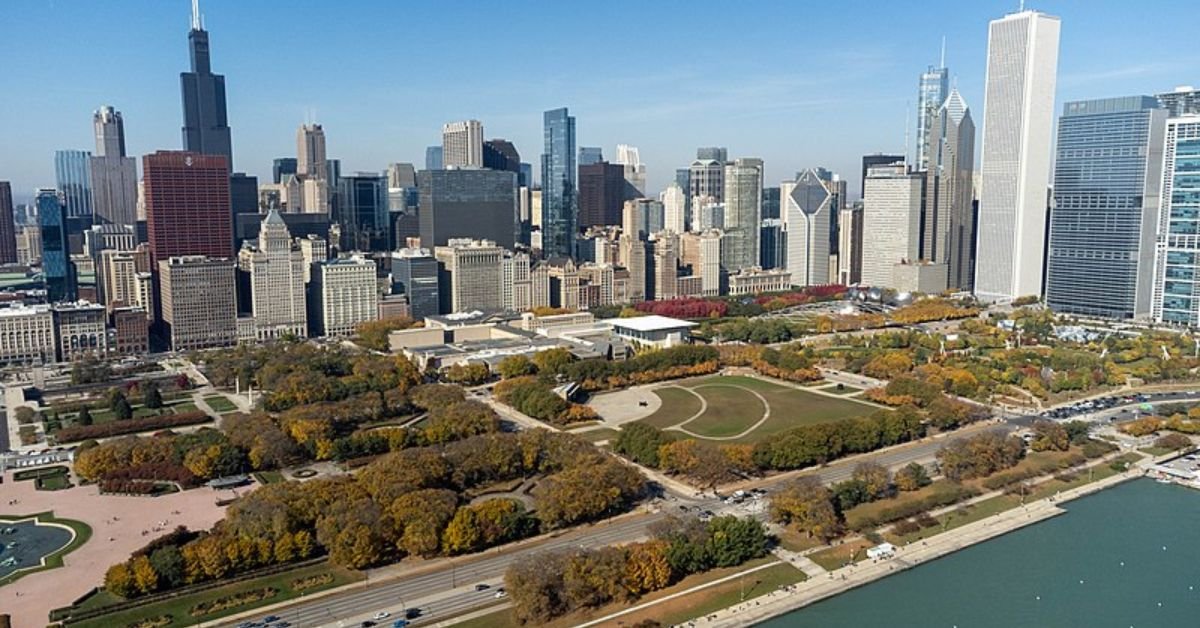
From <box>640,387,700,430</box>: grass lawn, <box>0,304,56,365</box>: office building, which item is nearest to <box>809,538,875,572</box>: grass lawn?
<box>640,387,700,430</box>: grass lawn

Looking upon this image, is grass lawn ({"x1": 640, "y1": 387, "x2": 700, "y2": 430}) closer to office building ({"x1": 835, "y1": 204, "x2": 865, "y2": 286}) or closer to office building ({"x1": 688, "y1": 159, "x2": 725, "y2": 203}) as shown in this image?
office building ({"x1": 835, "y1": 204, "x2": 865, "y2": 286})

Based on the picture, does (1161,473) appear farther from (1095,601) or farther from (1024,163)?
(1024,163)

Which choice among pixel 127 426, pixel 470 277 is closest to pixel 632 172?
pixel 470 277

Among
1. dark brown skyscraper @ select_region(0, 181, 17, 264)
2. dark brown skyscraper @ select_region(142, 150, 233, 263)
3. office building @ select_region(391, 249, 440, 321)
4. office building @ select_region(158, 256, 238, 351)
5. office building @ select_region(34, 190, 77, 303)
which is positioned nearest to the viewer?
office building @ select_region(158, 256, 238, 351)

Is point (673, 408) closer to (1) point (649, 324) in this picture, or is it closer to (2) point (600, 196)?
(1) point (649, 324)

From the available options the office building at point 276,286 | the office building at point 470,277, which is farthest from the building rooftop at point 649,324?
the office building at point 276,286
